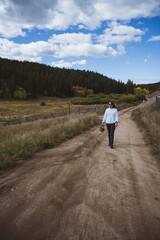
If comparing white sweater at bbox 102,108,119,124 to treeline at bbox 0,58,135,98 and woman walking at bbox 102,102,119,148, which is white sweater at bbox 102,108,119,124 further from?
treeline at bbox 0,58,135,98

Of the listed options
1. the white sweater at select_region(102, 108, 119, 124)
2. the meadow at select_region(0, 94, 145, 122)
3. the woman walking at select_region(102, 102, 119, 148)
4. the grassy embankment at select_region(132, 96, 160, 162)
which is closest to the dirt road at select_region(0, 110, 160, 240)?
the grassy embankment at select_region(132, 96, 160, 162)

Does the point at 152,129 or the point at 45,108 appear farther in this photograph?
the point at 45,108

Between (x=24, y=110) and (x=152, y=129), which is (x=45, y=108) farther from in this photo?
(x=152, y=129)

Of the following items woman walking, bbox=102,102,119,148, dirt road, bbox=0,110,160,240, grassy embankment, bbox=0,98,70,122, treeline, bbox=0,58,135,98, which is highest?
treeline, bbox=0,58,135,98

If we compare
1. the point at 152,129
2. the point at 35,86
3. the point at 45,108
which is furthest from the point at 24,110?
the point at 35,86

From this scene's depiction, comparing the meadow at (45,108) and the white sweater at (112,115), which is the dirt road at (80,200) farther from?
the meadow at (45,108)

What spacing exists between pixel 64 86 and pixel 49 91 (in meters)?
11.0

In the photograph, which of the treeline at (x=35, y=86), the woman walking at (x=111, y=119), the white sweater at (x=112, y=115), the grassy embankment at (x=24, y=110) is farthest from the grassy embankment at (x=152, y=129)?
the treeline at (x=35, y=86)

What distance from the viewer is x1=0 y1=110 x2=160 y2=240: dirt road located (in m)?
2.00

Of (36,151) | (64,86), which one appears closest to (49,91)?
(64,86)

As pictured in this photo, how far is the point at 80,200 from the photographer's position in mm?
2605

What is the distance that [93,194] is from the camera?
2801 millimetres

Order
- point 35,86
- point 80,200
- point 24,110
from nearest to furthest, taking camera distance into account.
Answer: point 80,200, point 24,110, point 35,86

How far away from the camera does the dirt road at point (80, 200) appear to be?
6.57 feet
